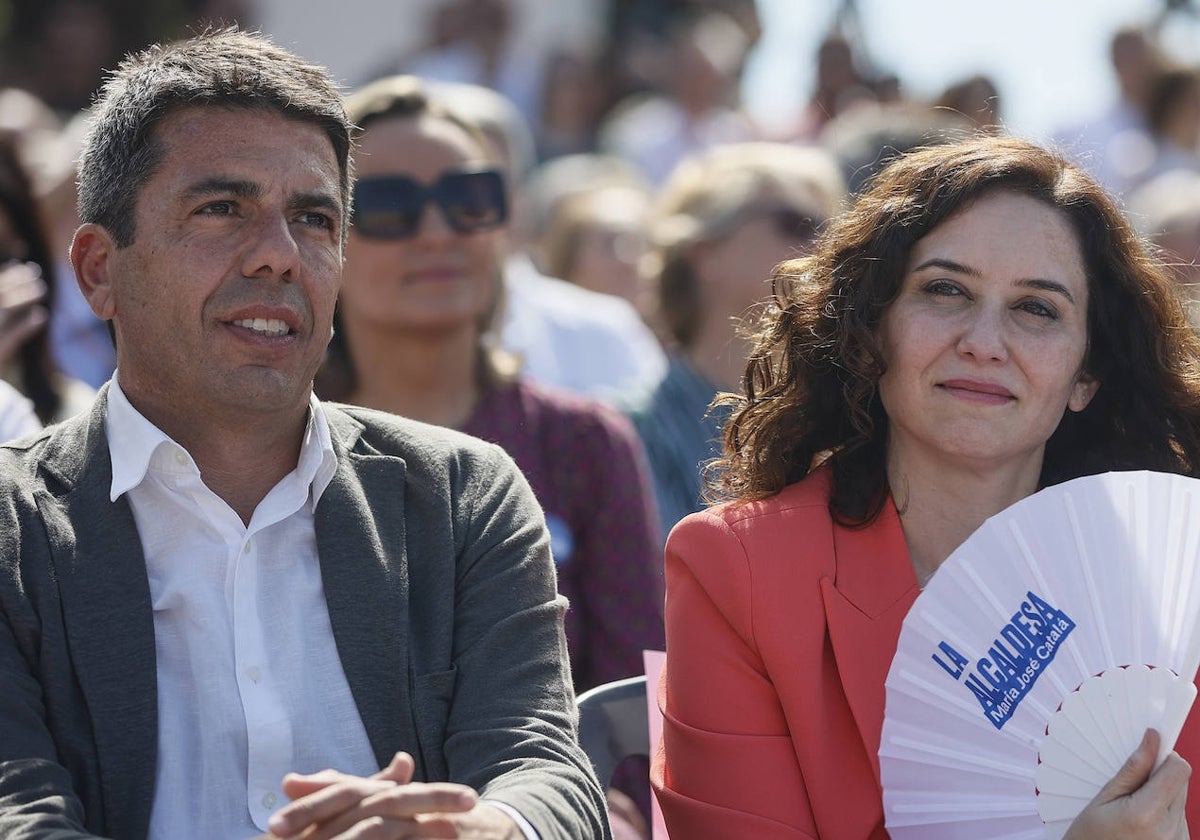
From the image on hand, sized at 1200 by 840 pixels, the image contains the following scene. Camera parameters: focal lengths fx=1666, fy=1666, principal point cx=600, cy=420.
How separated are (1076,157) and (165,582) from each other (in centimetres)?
219

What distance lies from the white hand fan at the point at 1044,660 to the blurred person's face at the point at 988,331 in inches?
16.3

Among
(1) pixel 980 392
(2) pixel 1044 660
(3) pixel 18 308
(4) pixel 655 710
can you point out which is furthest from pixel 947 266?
(3) pixel 18 308

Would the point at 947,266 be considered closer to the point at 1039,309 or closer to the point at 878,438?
the point at 1039,309

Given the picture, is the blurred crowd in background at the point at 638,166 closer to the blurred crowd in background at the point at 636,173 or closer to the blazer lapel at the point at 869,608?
the blurred crowd in background at the point at 636,173

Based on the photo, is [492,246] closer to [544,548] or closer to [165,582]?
[544,548]

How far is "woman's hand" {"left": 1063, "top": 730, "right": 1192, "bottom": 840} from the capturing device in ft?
9.25

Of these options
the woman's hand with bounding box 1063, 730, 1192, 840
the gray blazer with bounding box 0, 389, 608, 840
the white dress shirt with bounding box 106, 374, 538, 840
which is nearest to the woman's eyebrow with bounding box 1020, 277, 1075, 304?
the woman's hand with bounding box 1063, 730, 1192, 840

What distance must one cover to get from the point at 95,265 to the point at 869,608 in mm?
1661

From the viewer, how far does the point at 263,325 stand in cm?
307

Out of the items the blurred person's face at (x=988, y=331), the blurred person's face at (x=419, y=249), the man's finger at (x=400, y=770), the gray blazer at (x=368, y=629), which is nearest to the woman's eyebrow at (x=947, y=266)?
the blurred person's face at (x=988, y=331)

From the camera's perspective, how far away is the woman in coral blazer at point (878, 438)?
3.24m

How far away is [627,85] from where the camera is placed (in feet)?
41.4

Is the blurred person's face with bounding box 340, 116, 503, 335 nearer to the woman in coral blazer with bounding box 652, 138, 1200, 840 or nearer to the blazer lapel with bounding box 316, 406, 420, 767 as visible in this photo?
the woman in coral blazer with bounding box 652, 138, 1200, 840

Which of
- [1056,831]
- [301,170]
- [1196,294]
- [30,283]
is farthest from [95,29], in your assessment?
[1056,831]
